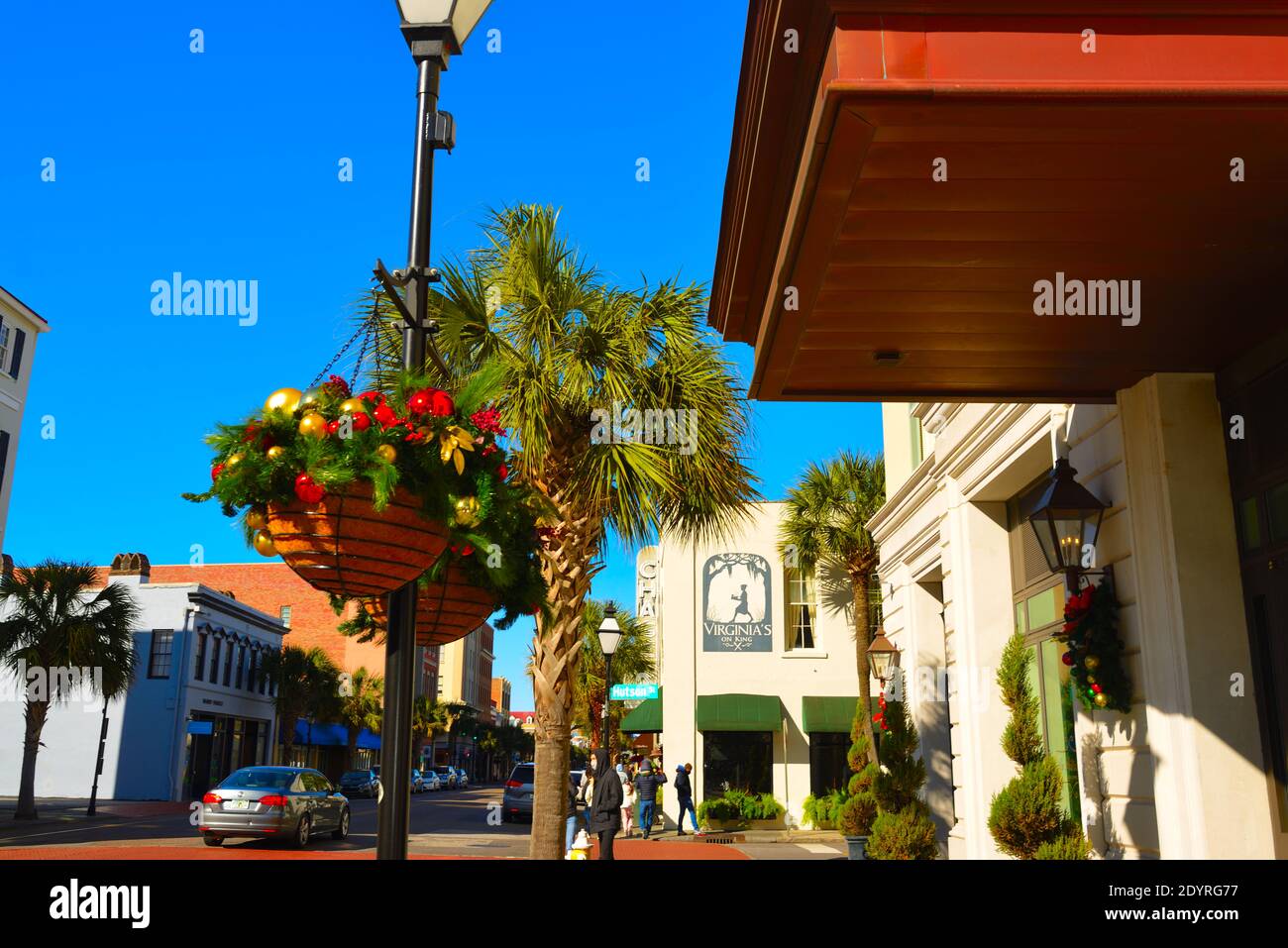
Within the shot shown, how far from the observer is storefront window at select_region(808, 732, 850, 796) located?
28.0 metres

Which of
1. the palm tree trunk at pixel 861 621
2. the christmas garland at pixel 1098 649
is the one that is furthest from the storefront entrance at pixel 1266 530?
the palm tree trunk at pixel 861 621

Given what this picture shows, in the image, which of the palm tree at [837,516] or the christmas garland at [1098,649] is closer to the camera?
the christmas garland at [1098,649]

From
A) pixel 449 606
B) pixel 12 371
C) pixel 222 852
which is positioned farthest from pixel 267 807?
pixel 12 371

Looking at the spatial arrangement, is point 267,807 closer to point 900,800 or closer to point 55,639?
point 55,639

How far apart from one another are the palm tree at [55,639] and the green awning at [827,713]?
60.7 ft

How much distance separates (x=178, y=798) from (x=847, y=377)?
41.5 m

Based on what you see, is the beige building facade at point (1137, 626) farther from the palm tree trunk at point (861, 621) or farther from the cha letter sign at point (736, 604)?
the cha letter sign at point (736, 604)

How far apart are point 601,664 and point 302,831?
2139 cm

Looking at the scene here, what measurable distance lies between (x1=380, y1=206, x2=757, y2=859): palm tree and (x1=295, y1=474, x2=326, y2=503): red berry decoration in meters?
5.39

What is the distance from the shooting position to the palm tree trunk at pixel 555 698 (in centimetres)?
838

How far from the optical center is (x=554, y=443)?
8750 mm

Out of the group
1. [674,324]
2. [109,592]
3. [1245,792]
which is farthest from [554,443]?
[109,592]

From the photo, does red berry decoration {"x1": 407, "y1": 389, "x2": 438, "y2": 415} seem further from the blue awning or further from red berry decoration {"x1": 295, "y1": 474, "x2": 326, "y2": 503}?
the blue awning
